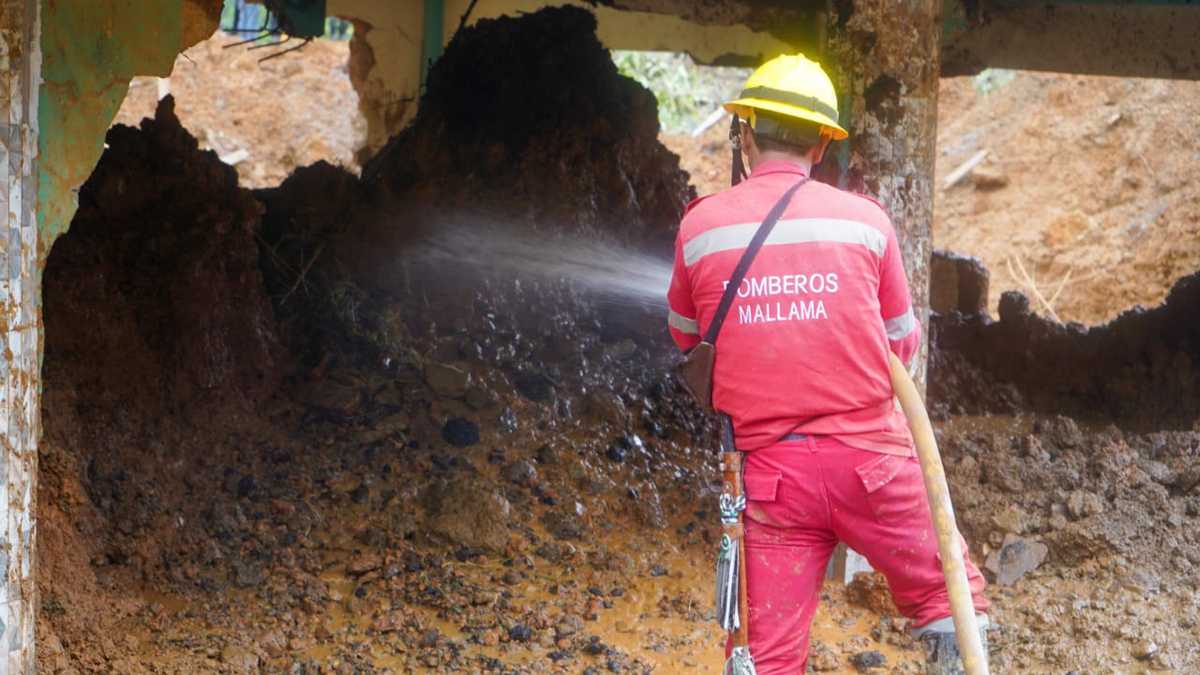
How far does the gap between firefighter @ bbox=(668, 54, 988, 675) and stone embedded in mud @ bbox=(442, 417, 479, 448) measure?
3170 mm

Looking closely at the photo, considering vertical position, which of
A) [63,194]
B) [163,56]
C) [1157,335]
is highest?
[163,56]

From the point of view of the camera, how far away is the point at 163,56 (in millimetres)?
5137

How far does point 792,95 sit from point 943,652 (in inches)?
69.0

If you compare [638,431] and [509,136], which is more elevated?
[509,136]

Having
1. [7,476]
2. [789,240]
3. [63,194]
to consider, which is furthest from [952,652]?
[63,194]

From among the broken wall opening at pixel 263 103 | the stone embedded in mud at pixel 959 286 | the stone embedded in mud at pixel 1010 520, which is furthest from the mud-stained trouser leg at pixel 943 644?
the broken wall opening at pixel 263 103

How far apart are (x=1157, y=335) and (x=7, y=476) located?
713cm

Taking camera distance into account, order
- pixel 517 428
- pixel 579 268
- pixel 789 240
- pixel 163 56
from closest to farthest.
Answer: pixel 789 240
pixel 163 56
pixel 517 428
pixel 579 268

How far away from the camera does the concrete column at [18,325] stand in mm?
4137

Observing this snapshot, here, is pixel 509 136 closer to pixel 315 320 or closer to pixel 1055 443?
pixel 315 320

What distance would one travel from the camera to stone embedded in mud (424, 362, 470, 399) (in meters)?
7.27

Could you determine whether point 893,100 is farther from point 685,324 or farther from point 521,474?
point 521,474

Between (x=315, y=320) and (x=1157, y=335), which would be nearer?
(x=315, y=320)

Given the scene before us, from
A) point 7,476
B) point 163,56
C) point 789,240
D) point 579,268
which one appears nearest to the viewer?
point 789,240
